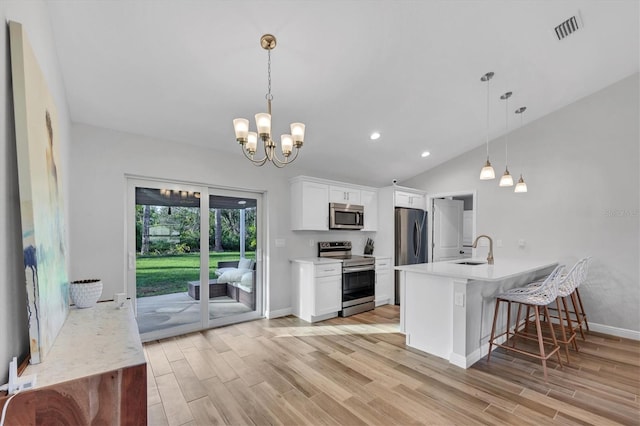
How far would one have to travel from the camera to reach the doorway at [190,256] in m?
3.49

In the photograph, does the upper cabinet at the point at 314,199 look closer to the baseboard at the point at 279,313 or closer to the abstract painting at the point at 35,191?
the baseboard at the point at 279,313

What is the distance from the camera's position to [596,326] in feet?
12.8

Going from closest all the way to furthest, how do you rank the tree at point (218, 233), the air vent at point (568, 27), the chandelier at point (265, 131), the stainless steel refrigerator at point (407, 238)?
the chandelier at point (265, 131), the air vent at point (568, 27), the tree at point (218, 233), the stainless steel refrigerator at point (407, 238)

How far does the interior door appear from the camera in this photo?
18.7ft

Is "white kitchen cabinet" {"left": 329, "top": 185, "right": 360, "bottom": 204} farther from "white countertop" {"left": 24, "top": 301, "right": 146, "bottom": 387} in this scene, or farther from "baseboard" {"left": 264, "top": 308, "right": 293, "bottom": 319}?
"white countertop" {"left": 24, "top": 301, "right": 146, "bottom": 387}

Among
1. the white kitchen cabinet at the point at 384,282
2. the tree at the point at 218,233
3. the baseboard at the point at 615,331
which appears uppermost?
the tree at the point at 218,233

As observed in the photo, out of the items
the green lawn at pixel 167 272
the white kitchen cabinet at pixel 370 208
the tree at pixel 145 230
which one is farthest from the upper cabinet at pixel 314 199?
the tree at pixel 145 230

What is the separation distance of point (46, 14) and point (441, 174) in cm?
547

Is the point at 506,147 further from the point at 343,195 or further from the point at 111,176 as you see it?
the point at 111,176

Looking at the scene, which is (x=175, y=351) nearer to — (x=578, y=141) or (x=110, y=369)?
(x=110, y=369)

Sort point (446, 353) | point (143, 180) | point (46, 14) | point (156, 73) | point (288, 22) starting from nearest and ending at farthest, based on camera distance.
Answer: point (46, 14), point (288, 22), point (156, 73), point (446, 353), point (143, 180)

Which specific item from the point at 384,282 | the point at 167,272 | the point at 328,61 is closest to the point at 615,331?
the point at 384,282

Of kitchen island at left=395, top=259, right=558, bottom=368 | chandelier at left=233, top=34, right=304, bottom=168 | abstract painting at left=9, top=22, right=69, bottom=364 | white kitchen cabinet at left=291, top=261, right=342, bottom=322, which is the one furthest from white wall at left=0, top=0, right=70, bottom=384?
white kitchen cabinet at left=291, top=261, right=342, bottom=322

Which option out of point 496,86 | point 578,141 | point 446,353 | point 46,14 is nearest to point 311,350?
point 446,353
